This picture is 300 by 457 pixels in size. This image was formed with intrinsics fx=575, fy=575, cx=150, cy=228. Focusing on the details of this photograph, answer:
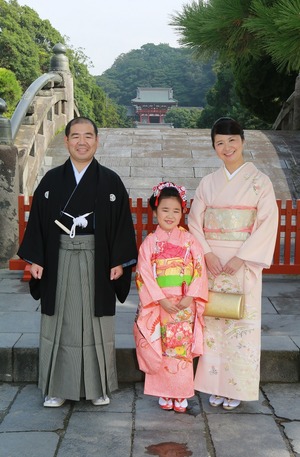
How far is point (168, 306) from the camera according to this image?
3258 millimetres

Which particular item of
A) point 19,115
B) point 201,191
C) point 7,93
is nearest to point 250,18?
point 201,191

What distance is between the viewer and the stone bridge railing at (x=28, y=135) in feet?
19.8

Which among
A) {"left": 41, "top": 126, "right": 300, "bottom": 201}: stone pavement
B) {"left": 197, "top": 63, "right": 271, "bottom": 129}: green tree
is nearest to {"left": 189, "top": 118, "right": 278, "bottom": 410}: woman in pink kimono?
{"left": 41, "top": 126, "right": 300, "bottom": 201}: stone pavement

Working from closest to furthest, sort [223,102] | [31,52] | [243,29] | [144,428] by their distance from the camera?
1. [144,428]
2. [243,29]
3. [31,52]
4. [223,102]

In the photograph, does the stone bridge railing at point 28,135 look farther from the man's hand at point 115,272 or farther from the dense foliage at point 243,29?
the man's hand at point 115,272

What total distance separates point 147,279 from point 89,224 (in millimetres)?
459

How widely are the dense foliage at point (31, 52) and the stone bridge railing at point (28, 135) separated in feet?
59.6

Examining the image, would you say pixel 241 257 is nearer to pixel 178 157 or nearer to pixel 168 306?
pixel 168 306

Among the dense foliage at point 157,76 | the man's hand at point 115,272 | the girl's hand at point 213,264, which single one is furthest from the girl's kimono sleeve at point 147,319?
the dense foliage at point 157,76

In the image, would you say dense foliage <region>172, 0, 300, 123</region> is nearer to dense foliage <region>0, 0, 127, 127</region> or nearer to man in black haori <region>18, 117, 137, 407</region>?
man in black haori <region>18, 117, 137, 407</region>

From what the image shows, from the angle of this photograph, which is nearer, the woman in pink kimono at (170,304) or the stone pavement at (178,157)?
the woman in pink kimono at (170,304)

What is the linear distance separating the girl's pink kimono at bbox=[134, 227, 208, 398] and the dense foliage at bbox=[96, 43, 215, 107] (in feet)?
259

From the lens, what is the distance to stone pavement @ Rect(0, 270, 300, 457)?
2.91m

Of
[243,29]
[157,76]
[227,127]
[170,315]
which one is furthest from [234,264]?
[157,76]
